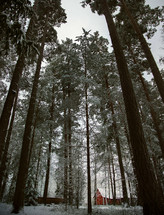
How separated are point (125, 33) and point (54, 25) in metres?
6.82

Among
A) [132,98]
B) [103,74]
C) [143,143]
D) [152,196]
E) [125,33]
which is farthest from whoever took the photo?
[103,74]

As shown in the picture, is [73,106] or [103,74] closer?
[73,106]

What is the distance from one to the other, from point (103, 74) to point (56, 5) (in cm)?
767

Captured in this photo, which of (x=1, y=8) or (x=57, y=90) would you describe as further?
(x=57, y=90)

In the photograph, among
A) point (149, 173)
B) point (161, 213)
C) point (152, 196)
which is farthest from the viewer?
point (149, 173)

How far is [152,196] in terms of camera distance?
3.30 metres

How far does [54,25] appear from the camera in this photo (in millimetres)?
12820

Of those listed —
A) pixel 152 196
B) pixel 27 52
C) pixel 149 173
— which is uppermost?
pixel 27 52

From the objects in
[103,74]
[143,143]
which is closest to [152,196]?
[143,143]

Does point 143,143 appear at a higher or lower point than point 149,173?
higher

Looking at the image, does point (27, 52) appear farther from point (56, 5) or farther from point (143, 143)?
point (56, 5)

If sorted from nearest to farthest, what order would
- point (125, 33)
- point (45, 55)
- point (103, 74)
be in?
point (125, 33)
point (45, 55)
point (103, 74)

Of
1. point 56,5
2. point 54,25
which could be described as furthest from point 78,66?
point 56,5

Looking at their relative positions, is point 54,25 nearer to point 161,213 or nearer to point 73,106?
point 73,106
